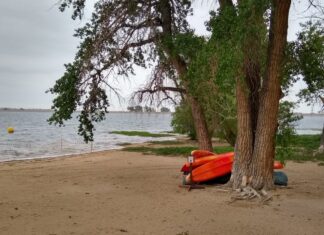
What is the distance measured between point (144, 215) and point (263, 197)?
2.98 m

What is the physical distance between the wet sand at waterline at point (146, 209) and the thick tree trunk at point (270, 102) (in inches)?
25.3

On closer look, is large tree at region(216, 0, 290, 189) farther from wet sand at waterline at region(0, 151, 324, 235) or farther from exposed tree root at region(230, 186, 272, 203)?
wet sand at waterline at region(0, 151, 324, 235)

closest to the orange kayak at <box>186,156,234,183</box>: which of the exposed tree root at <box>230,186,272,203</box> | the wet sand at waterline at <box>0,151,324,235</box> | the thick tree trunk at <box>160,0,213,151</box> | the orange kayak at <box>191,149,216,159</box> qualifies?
the wet sand at waterline at <box>0,151,324,235</box>

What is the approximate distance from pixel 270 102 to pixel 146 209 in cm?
388

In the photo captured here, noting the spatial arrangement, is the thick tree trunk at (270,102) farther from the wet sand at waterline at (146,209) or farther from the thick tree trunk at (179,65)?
the thick tree trunk at (179,65)

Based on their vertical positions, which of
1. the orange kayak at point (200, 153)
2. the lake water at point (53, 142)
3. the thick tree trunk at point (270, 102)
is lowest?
the lake water at point (53, 142)

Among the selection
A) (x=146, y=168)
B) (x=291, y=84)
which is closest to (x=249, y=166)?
(x=291, y=84)

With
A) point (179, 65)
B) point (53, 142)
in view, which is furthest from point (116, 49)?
point (53, 142)

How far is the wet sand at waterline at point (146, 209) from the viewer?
7.38m

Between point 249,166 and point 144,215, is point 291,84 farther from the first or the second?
point 144,215

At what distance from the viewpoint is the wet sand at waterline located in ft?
24.2

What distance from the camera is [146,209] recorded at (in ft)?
29.2

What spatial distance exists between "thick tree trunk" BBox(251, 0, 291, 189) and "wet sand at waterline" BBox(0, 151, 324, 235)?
0.64 metres

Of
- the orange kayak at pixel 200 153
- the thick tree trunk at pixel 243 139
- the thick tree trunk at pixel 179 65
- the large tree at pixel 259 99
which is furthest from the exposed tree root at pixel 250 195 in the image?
the thick tree trunk at pixel 179 65
